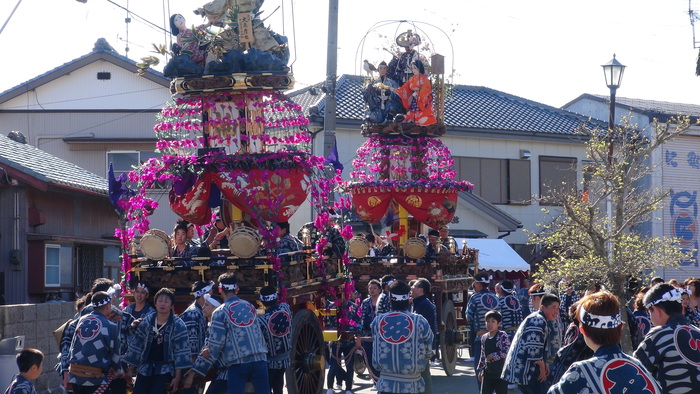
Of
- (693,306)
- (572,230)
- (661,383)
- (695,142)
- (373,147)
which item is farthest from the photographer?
(695,142)

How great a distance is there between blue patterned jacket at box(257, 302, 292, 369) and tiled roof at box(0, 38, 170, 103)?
1723 centimetres

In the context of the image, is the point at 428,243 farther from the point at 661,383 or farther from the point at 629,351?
the point at 661,383

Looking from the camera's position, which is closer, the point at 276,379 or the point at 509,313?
the point at 276,379

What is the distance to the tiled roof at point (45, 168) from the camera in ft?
52.7

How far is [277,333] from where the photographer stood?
10562 mm

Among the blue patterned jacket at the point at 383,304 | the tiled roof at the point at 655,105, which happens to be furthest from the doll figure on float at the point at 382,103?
the tiled roof at the point at 655,105

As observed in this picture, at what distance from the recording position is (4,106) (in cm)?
2705

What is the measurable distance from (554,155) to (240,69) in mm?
21839

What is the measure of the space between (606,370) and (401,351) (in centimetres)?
364

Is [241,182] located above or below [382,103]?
below

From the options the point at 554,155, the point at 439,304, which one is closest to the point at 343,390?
the point at 439,304

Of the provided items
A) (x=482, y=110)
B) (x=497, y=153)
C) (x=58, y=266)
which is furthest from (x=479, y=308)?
(x=482, y=110)

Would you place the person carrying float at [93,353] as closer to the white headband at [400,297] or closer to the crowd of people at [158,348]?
the crowd of people at [158,348]

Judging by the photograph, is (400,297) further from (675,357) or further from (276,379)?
(675,357)
